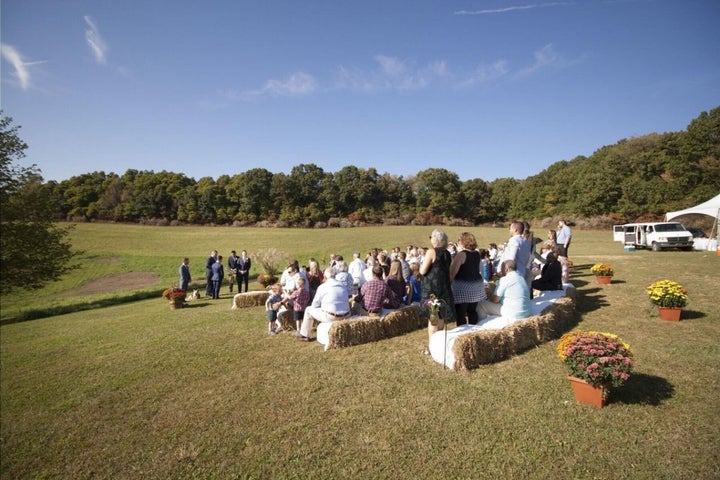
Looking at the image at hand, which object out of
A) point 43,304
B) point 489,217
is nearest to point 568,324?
point 43,304

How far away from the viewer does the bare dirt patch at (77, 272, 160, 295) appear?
899 inches

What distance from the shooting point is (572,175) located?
62812mm

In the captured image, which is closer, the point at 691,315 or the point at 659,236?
the point at 691,315

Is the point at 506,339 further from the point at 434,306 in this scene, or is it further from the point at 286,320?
the point at 286,320

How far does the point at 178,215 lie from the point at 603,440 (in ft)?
230

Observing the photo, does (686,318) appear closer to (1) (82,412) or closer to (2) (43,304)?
(1) (82,412)

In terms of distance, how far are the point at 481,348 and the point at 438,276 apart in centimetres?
143

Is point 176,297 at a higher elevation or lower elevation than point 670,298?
lower

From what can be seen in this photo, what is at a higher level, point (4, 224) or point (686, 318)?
point (4, 224)

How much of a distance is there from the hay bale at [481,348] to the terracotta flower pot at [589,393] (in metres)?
1.46

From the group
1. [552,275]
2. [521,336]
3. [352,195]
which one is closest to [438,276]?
[521,336]

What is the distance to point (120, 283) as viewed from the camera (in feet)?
80.0

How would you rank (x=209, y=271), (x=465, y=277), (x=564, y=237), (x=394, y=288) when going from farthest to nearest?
(x=209, y=271), (x=564, y=237), (x=394, y=288), (x=465, y=277)

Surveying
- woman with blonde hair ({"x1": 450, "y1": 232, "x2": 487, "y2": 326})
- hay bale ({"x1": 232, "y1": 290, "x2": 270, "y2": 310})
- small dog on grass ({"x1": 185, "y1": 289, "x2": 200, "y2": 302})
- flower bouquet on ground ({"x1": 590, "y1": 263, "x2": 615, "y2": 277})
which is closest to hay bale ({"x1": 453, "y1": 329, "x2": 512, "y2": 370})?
woman with blonde hair ({"x1": 450, "y1": 232, "x2": 487, "y2": 326})
